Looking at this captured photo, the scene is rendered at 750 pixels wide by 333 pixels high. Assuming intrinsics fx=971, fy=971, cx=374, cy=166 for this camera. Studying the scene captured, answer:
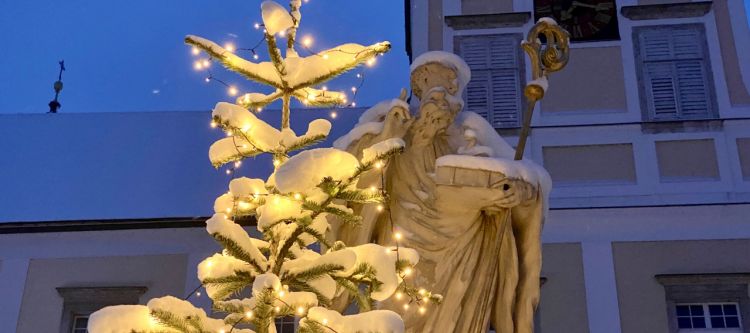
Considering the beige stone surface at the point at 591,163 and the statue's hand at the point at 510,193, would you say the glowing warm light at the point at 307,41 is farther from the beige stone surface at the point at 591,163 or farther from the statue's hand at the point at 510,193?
the beige stone surface at the point at 591,163

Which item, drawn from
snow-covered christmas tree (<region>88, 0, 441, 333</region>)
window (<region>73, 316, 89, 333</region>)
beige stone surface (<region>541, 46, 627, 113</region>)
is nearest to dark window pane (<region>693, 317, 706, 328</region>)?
beige stone surface (<region>541, 46, 627, 113</region>)

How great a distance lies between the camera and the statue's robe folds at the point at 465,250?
325 centimetres

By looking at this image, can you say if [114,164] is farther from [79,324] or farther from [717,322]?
[717,322]

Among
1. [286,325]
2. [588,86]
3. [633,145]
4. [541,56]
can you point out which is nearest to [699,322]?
[633,145]

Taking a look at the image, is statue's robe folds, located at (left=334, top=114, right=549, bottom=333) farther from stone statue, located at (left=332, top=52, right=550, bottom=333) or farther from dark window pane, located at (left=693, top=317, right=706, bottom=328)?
dark window pane, located at (left=693, top=317, right=706, bottom=328)

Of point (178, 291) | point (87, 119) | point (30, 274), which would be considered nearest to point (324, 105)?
point (178, 291)

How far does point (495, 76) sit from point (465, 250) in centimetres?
802

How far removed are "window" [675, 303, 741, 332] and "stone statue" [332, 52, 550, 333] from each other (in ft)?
24.5

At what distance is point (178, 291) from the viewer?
1144 centimetres

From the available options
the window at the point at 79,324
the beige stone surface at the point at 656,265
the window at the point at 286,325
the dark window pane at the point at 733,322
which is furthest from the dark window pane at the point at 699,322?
the window at the point at 79,324

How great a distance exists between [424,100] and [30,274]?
9.56 m

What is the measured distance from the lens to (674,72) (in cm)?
1112

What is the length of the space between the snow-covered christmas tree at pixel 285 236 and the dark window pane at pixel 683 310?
8.25m

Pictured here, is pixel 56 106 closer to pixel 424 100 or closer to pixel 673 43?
pixel 673 43
